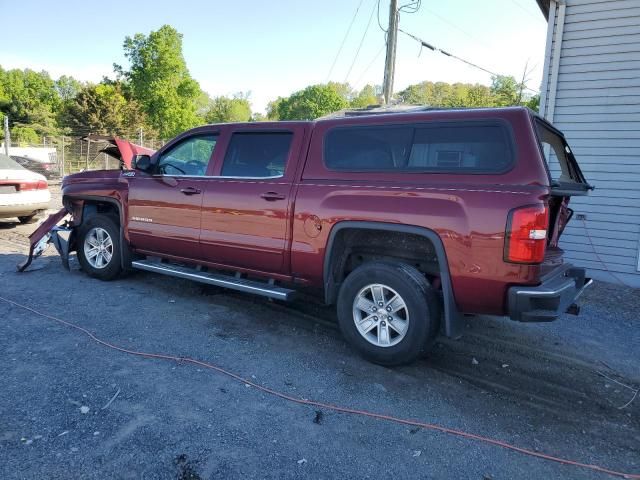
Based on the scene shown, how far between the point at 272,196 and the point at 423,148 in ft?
4.75

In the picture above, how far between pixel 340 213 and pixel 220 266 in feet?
5.37

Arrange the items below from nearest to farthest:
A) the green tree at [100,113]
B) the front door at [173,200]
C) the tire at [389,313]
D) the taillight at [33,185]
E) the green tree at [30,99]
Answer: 1. the tire at [389,313]
2. the front door at [173,200]
3. the taillight at [33,185]
4. the green tree at [100,113]
5. the green tree at [30,99]

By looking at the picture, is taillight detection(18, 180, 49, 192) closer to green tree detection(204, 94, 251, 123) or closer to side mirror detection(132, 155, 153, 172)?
side mirror detection(132, 155, 153, 172)

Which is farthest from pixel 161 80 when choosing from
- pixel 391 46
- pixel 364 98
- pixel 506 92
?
pixel 391 46

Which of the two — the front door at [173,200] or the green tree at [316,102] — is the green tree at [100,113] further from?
the front door at [173,200]

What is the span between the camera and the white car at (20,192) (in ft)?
27.9

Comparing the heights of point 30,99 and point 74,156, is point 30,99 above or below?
above

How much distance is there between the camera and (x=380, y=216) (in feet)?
12.0

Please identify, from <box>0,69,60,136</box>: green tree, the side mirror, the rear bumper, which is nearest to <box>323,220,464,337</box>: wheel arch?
the rear bumper

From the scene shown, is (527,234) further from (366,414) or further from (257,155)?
(257,155)


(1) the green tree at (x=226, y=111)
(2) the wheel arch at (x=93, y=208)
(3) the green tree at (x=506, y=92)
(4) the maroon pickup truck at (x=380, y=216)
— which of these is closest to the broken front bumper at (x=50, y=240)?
(2) the wheel arch at (x=93, y=208)

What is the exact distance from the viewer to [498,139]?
339 centimetres

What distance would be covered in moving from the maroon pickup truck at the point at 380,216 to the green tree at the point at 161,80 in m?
49.6

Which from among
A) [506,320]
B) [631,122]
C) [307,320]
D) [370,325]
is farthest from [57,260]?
[631,122]
